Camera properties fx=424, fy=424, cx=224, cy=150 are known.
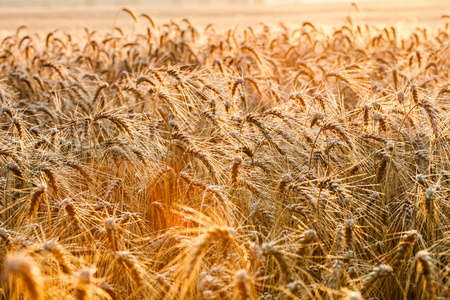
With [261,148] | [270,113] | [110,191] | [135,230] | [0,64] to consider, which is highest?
[0,64]

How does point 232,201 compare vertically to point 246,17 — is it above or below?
below

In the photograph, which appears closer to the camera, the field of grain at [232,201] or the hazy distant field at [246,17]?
the field of grain at [232,201]

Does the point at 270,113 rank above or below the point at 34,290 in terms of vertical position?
above

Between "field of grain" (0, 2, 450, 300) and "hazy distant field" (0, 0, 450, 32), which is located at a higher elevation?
"hazy distant field" (0, 0, 450, 32)

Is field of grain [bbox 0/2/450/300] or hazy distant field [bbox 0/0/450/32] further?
hazy distant field [bbox 0/0/450/32]

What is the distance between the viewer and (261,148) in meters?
2.82

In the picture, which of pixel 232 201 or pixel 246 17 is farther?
pixel 246 17

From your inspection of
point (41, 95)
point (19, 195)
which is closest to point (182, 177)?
point (19, 195)

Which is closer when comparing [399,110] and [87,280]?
[87,280]

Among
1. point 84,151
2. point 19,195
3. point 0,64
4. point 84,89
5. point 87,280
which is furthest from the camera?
point 0,64

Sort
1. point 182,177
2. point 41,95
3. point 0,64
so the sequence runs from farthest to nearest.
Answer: point 0,64
point 41,95
point 182,177

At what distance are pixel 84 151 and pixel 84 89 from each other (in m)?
0.90

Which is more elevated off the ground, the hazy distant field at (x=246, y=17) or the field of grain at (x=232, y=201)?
the hazy distant field at (x=246, y=17)

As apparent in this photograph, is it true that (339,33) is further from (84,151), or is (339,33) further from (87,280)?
(87,280)
